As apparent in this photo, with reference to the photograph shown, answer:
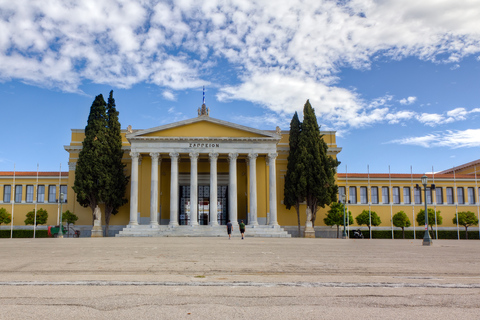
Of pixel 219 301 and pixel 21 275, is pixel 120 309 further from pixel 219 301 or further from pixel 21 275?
pixel 21 275

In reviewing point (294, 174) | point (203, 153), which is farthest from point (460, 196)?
point (203, 153)

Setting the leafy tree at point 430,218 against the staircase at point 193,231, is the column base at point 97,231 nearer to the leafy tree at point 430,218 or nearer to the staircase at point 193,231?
the staircase at point 193,231

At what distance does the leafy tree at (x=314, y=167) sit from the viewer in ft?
145

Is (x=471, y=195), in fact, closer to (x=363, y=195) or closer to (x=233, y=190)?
(x=363, y=195)

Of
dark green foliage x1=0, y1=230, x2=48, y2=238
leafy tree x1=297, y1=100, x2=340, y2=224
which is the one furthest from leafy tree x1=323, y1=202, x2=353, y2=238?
dark green foliage x1=0, y1=230, x2=48, y2=238

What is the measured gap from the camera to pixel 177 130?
45.6m

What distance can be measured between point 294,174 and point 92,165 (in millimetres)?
21218

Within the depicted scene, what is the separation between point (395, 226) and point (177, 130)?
2785 cm

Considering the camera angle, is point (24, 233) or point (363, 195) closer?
point (24, 233)

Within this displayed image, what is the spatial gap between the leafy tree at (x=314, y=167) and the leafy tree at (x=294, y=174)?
52 centimetres

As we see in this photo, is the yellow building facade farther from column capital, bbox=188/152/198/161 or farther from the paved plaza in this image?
the paved plaza

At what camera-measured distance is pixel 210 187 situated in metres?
45.1

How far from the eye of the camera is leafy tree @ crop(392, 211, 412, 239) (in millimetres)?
48219

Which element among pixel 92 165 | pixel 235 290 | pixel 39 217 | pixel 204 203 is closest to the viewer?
pixel 235 290
